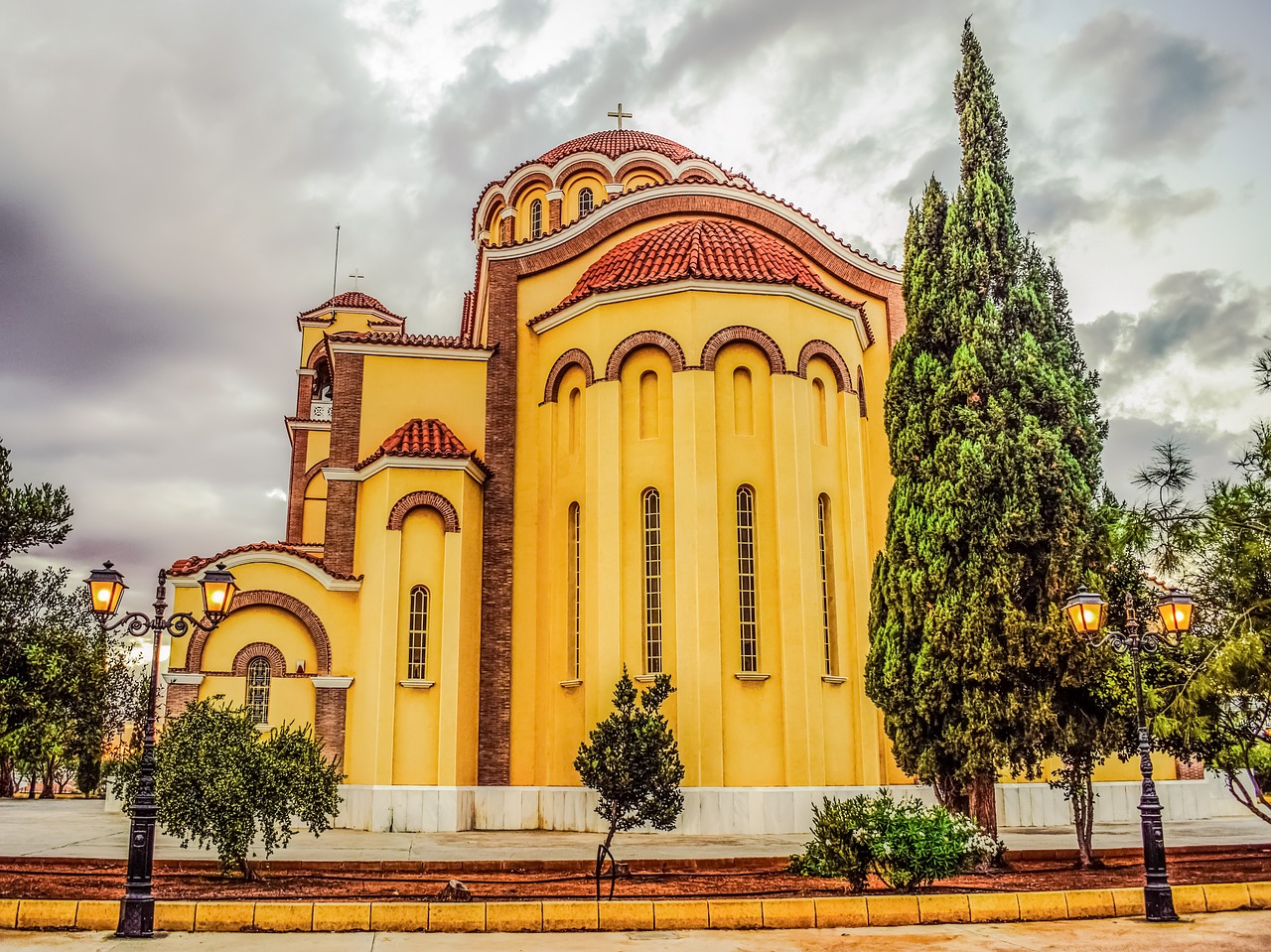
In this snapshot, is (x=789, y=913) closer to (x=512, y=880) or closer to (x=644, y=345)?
(x=512, y=880)

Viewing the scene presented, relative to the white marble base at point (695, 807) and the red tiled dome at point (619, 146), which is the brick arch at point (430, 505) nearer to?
the white marble base at point (695, 807)

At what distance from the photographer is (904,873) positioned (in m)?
10.5

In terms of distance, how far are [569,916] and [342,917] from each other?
6.58 feet

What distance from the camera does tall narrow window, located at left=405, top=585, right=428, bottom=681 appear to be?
1875 centimetres

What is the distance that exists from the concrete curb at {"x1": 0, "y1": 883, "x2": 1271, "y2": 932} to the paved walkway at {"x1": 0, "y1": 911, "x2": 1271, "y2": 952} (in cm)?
20

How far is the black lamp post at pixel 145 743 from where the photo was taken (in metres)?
8.86

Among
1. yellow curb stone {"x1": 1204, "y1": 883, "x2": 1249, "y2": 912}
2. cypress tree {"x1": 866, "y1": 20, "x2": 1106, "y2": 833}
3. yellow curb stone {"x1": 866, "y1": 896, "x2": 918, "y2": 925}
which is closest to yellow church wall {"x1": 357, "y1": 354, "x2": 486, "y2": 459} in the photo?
cypress tree {"x1": 866, "y1": 20, "x2": 1106, "y2": 833}

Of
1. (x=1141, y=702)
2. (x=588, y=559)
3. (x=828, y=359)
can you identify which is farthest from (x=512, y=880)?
(x=828, y=359)

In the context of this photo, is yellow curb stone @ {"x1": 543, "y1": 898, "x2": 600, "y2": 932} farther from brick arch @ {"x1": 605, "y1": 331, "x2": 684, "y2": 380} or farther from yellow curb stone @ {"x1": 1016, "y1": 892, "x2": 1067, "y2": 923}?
brick arch @ {"x1": 605, "y1": 331, "x2": 684, "y2": 380}

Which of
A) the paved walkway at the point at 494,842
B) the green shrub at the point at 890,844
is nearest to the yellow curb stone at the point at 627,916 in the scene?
the green shrub at the point at 890,844

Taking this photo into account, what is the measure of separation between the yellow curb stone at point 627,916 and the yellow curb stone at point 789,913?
3.52 feet

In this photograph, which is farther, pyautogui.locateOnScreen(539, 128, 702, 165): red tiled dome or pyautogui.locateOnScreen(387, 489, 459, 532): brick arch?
→ pyautogui.locateOnScreen(539, 128, 702, 165): red tiled dome

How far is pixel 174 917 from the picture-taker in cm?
924

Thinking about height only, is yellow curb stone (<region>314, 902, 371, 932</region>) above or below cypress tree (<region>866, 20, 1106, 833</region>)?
below
